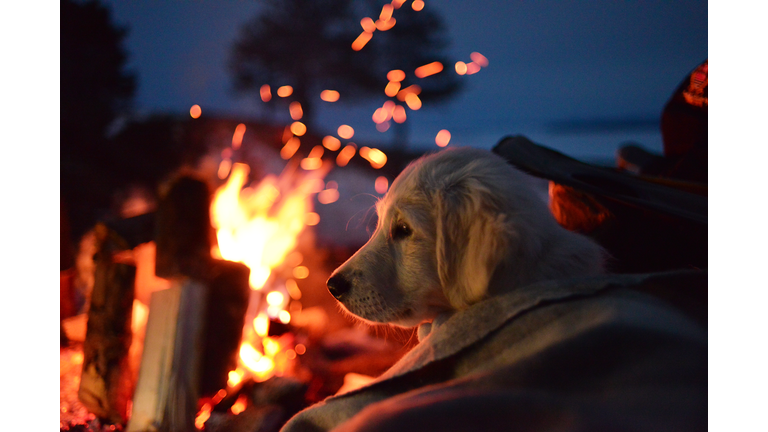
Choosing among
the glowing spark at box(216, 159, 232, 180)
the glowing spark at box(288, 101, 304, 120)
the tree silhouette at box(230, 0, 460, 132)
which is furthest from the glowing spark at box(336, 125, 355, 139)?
the glowing spark at box(216, 159, 232, 180)

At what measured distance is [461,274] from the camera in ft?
3.53

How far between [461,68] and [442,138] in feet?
2.14

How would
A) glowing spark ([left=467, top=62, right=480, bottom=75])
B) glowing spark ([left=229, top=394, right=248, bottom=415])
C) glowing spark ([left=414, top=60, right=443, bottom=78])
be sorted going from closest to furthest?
glowing spark ([left=229, top=394, right=248, bottom=415]), glowing spark ([left=467, top=62, right=480, bottom=75]), glowing spark ([left=414, top=60, right=443, bottom=78])

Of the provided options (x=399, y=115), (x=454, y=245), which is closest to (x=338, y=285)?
(x=454, y=245)

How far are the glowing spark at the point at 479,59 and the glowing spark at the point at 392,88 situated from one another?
1.01 meters

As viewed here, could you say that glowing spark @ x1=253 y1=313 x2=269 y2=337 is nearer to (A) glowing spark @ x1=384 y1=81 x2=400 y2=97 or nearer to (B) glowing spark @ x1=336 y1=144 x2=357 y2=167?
(B) glowing spark @ x1=336 y1=144 x2=357 y2=167

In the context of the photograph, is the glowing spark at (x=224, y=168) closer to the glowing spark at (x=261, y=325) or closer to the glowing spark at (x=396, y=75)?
the glowing spark at (x=261, y=325)

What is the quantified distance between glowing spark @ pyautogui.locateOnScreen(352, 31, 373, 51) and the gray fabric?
393 centimetres

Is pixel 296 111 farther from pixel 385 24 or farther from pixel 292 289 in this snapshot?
pixel 292 289

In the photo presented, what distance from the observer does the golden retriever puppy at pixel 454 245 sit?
3.25 ft

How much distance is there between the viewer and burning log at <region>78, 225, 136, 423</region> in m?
1.98

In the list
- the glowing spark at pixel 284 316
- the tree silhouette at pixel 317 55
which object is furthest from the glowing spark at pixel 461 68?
the glowing spark at pixel 284 316
